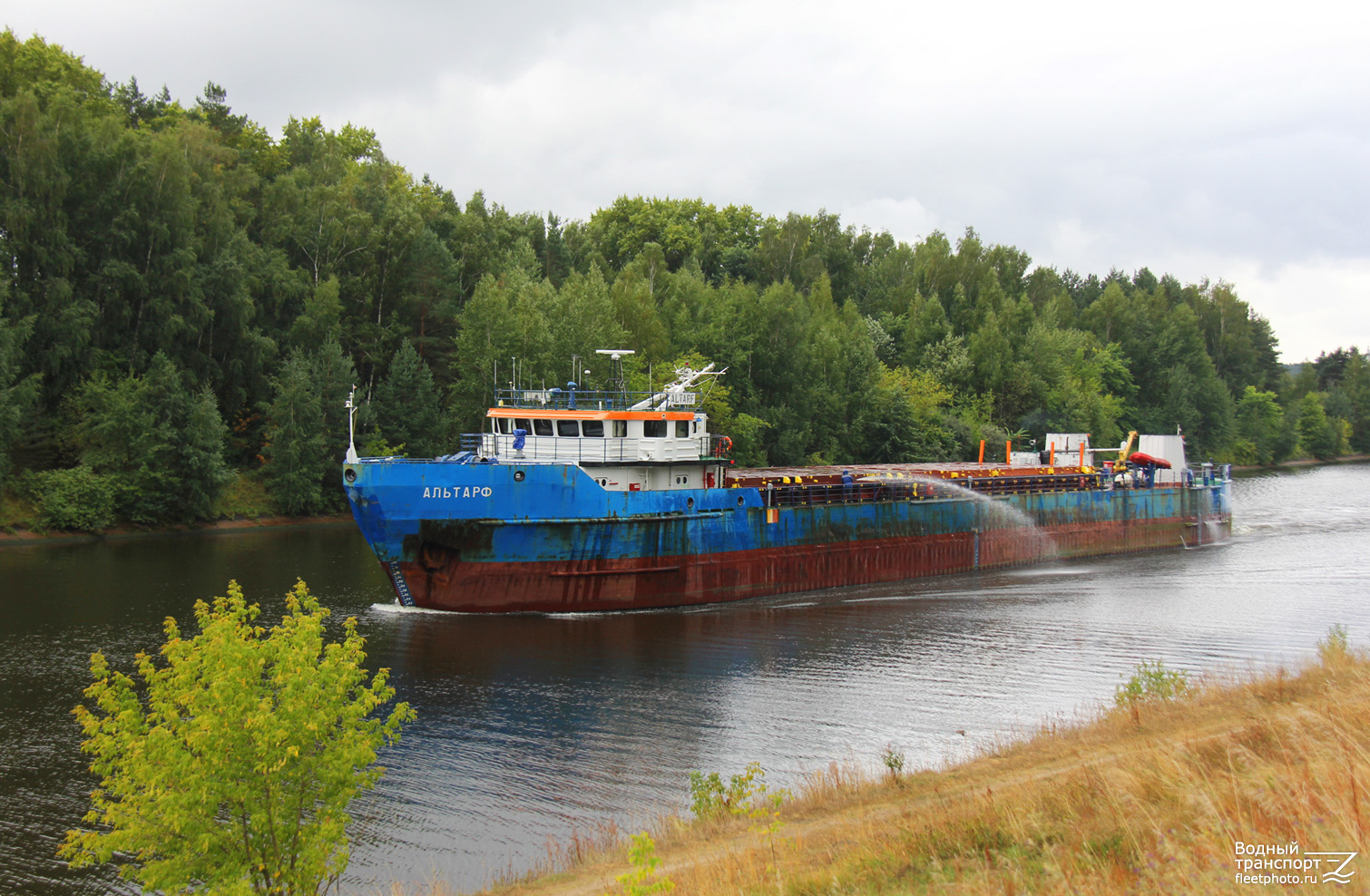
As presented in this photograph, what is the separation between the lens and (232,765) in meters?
10.3

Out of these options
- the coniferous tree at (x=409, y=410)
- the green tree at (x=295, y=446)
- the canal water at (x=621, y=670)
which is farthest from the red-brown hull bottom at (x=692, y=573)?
the coniferous tree at (x=409, y=410)

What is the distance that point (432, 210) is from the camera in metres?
74.8

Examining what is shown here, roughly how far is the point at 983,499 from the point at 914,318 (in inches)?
1877

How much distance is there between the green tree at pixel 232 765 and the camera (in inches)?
397

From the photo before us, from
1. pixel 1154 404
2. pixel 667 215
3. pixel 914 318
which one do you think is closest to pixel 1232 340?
pixel 1154 404

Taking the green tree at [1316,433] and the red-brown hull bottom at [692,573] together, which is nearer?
the red-brown hull bottom at [692,573]

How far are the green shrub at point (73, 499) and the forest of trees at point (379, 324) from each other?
0.13m

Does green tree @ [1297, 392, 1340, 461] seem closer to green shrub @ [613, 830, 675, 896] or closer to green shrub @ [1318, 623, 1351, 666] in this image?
green shrub @ [1318, 623, 1351, 666]

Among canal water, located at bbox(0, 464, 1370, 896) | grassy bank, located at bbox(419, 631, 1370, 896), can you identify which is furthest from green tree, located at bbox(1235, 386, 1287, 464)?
grassy bank, located at bbox(419, 631, 1370, 896)

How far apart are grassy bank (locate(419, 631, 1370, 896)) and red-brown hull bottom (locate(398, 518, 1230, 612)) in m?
14.6

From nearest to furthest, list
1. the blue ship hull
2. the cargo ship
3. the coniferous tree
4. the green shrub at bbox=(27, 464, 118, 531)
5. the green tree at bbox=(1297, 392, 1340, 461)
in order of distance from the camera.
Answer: the blue ship hull, the cargo ship, the green shrub at bbox=(27, 464, 118, 531), the coniferous tree, the green tree at bbox=(1297, 392, 1340, 461)

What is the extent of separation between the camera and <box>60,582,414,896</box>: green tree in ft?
33.1

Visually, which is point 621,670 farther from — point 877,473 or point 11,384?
point 11,384

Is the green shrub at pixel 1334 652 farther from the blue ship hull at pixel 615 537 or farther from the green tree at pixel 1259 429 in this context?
the green tree at pixel 1259 429
